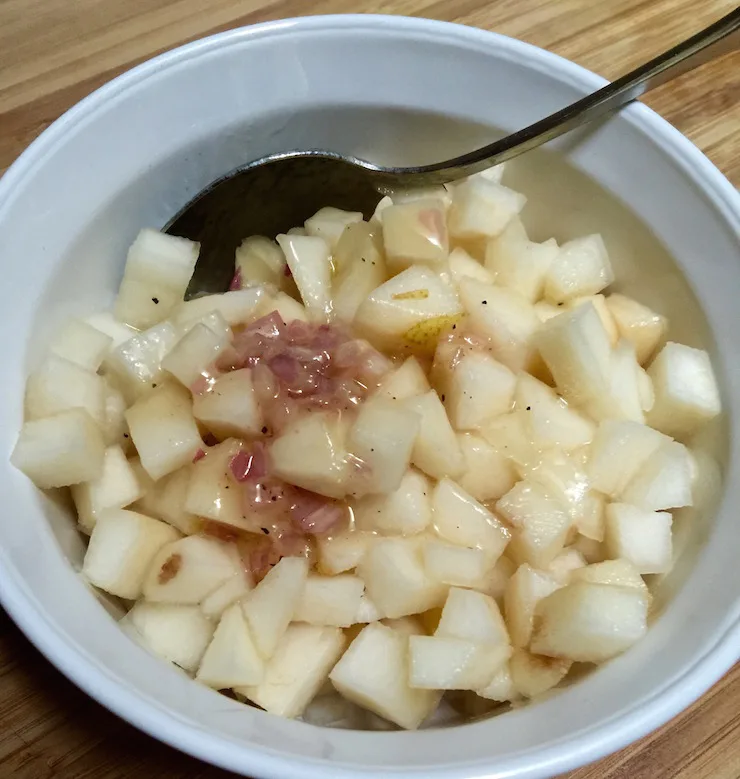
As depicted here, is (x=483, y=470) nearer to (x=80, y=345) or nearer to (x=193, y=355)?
(x=193, y=355)

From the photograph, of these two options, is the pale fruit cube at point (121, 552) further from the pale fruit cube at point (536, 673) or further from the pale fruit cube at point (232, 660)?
the pale fruit cube at point (536, 673)

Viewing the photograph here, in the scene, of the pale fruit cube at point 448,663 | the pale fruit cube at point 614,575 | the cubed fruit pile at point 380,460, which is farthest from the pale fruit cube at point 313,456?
the pale fruit cube at point 614,575

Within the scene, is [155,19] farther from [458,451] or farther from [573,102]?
[458,451]

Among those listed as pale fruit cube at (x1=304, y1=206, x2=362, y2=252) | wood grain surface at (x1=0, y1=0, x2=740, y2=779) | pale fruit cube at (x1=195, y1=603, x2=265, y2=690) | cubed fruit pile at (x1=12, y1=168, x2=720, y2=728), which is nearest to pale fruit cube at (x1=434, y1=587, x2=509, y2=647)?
cubed fruit pile at (x1=12, y1=168, x2=720, y2=728)

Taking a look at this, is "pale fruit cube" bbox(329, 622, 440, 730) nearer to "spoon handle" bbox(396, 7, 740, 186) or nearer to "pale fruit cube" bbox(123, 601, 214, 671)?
"pale fruit cube" bbox(123, 601, 214, 671)

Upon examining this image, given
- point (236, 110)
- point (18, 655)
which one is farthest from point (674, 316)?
point (18, 655)
